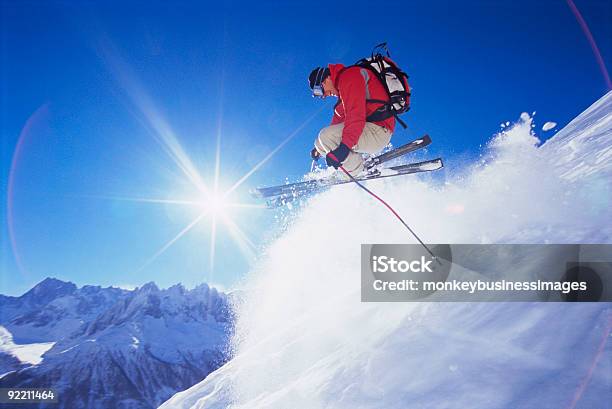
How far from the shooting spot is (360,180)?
793cm

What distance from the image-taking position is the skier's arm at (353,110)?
14.9 ft

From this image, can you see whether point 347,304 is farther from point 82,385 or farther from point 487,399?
point 82,385

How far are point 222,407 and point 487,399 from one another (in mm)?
4889

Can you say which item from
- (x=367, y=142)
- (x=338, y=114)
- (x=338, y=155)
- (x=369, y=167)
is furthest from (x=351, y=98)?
(x=369, y=167)

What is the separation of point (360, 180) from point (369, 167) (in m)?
0.71

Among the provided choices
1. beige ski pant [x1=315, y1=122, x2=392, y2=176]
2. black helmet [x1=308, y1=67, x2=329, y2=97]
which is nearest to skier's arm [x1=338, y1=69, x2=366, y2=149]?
black helmet [x1=308, y1=67, x2=329, y2=97]

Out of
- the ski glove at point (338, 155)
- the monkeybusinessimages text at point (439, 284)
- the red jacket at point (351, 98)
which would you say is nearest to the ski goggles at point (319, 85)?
the red jacket at point (351, 98)

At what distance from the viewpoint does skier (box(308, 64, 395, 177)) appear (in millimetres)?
4566

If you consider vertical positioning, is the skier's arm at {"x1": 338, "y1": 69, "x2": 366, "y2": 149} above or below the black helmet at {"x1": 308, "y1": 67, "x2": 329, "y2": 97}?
below

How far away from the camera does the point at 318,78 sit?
5121mm

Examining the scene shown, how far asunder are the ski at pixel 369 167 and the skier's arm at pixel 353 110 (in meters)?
2.63

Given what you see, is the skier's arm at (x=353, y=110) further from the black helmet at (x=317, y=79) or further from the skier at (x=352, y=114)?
the black helmet at (x=317, y=79)

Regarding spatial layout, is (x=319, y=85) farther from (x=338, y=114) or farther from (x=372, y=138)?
(x=372, y=138)

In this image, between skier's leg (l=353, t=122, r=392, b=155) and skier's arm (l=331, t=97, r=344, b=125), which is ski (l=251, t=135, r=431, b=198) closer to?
skier's leg (l=353, t=122, r=392, b=155)
